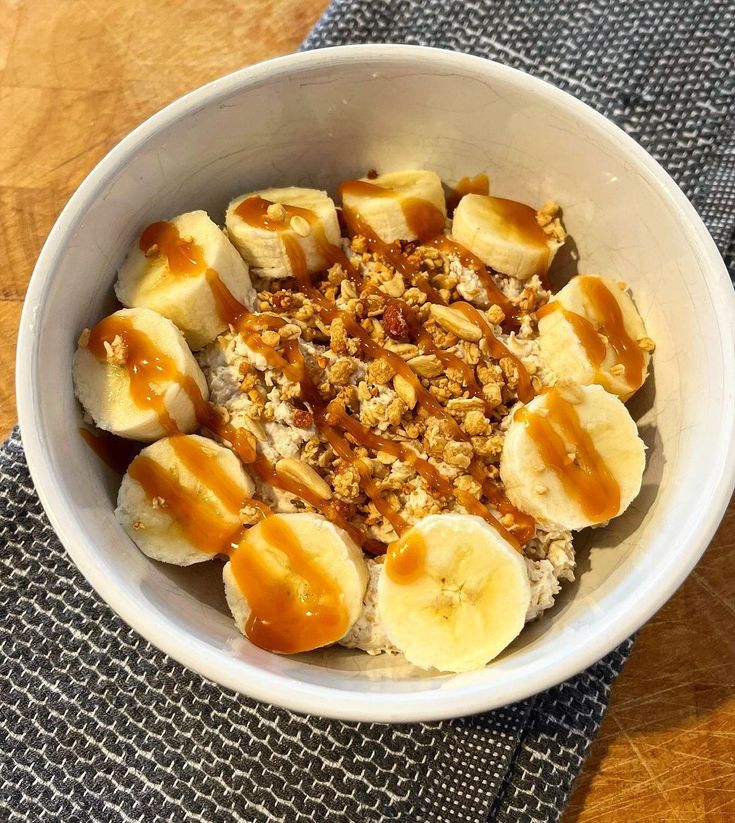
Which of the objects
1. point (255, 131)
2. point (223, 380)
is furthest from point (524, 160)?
point (223, 380)

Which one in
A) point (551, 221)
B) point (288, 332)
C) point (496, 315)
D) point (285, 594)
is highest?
point (551, 221)

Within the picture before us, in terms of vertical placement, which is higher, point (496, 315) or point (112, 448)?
point (496, 315)

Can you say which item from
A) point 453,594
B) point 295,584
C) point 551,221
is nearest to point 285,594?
point 295,584

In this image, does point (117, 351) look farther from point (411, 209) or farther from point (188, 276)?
point (411, 209)

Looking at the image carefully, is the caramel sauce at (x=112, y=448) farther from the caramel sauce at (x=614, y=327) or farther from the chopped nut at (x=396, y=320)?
the caramel sauce at (x=614, y=327)

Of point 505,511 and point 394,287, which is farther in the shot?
point 394,287

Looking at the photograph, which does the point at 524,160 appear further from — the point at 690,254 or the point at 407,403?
the point at 407,403

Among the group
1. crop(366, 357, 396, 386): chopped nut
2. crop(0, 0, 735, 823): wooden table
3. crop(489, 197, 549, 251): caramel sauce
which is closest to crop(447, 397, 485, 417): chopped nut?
crop(366, 357, 396, 386): chopped nut
